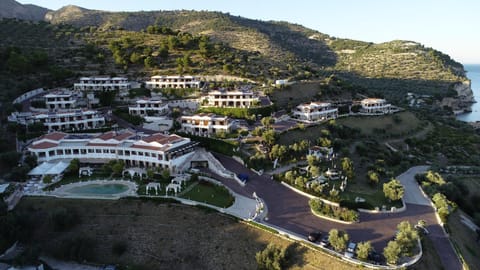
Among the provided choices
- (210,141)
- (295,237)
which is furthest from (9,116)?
(295,237)

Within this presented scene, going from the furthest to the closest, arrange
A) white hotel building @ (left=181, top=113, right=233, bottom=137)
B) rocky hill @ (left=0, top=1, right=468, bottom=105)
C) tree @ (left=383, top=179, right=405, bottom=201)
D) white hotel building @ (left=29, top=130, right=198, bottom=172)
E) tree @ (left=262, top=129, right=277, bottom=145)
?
rocky hill @ (left=0, top=1, right=468, bottom=105)
white hotel building @ (left=181, top=113, right=233, bottom=137)
tree @ (left=262, top=129, right=277, bottom=145)
white hotel building @ (left=29, top=130, right=198, bottom=172)
tree @ (left=383, top=179, right=405, bottom=201)

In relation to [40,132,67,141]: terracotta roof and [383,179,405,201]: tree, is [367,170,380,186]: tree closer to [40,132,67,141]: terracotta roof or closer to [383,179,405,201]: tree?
[383,179,405,201]: tree

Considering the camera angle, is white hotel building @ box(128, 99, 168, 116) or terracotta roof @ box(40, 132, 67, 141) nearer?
terracotta roof @ box(40, 132, 67, 141)

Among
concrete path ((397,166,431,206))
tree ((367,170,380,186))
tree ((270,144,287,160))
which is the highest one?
tree ((270,144,287,160))

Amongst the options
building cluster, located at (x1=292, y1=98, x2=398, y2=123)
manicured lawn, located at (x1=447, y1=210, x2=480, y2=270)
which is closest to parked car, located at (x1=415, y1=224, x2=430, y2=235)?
manicured lawn, located at (x1=447, y1=210, x2=480, y2=270)

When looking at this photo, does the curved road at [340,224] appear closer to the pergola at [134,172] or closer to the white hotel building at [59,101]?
the pergola at [134,172]

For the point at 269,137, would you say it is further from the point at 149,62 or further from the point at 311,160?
the point at 149,62
